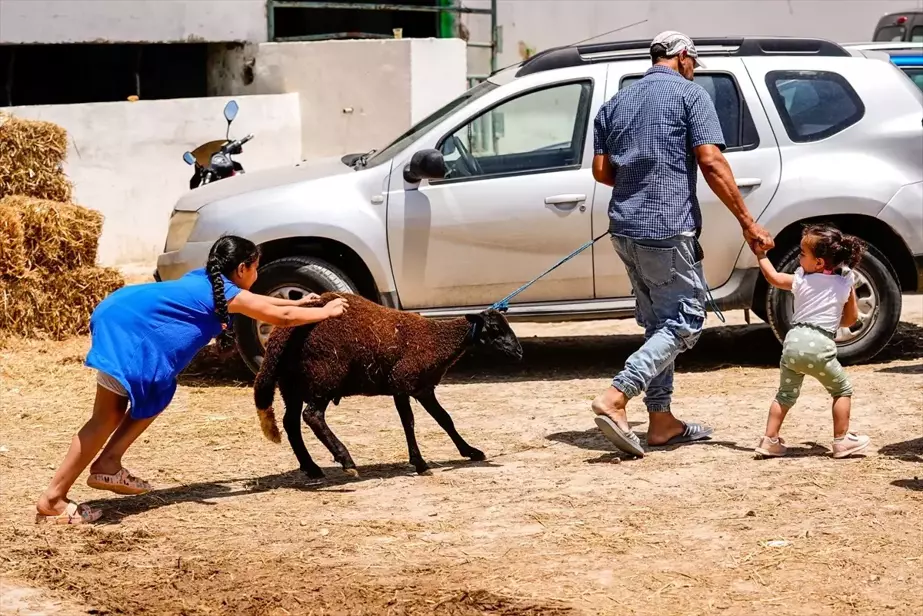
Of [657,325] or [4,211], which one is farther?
A: [4,211]

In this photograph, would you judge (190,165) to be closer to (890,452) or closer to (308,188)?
(308,188)

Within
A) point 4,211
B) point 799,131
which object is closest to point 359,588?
point 799,131

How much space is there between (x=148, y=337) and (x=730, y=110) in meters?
4.52

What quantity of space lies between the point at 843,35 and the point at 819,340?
1254 cm

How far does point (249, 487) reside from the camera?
21.1 ft

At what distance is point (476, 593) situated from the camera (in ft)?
15.8

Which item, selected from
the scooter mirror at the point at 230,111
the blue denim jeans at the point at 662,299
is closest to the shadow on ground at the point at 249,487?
the blue denim jeans at the point at 662,299

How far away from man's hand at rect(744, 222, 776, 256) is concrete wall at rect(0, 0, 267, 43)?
327 inches

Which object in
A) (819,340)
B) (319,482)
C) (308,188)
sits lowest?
(319,482)

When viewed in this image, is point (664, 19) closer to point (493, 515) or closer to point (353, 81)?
point (353, 81)

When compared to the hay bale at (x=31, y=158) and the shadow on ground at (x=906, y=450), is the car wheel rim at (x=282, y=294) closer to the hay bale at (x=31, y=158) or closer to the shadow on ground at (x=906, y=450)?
the hay bale at (x=31, y=158)

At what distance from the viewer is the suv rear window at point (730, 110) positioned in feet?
28.2

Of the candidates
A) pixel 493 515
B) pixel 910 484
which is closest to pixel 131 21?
pixel 493 515

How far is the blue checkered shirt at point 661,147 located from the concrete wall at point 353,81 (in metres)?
6.92
